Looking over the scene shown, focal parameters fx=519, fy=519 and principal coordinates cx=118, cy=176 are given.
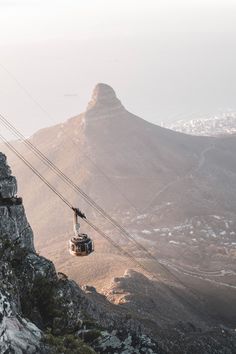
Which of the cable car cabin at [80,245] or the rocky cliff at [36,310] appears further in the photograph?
the cable car cabin at [80,245]

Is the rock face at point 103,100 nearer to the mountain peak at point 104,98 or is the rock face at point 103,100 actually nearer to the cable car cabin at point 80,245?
the mountain peak at point 104,98

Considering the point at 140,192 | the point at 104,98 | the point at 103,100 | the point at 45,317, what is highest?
the point at 104,98

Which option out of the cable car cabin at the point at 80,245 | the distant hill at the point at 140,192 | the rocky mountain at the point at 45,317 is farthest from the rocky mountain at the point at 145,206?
the cable car cabin at the point at 80,245

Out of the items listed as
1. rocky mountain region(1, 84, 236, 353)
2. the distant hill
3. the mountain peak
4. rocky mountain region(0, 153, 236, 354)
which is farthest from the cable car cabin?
the mountain peak

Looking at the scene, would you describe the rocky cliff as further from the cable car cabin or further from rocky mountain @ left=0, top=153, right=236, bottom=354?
the cable car cabin

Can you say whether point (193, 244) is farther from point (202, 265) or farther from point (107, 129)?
point (107, 129)

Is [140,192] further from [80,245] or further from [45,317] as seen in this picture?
[45,317]

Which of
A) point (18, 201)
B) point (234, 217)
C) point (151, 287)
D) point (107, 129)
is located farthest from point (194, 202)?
point (18, 201)

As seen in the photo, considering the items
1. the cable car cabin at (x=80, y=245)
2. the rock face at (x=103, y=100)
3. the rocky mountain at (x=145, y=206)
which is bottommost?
the rocky mountain at (x=145, y=206)

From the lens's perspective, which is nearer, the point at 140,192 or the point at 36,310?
the point at 36,310

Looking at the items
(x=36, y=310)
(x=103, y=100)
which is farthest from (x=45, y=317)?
(x=103, y=100)
